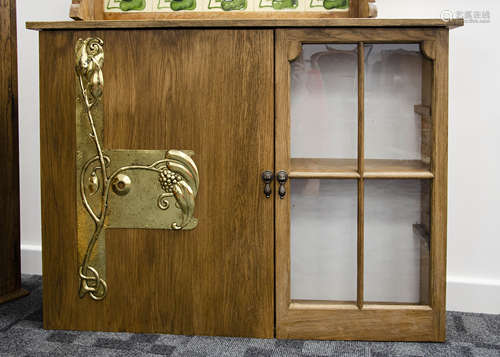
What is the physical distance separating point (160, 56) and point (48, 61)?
14.7 inches

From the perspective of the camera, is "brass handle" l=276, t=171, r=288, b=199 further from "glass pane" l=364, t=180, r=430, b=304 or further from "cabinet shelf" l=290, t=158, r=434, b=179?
"glass pane" l=364, t=180, r=430, b=304

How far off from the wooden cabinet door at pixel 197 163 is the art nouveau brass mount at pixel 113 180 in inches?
1.0

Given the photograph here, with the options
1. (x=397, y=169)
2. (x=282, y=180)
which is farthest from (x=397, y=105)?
(x=282, y=180)

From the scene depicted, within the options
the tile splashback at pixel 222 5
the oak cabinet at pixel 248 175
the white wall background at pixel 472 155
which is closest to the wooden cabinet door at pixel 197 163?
the oak cabinet at pixel 248 175

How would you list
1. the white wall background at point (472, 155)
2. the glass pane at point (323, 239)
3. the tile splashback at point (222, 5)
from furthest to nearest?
the white wall background at point (472, 155) < the tile splashback at point (222, 5) < the glass pane at point (323, 239)

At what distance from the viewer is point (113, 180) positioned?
6.19ft

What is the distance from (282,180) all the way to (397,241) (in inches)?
17.1

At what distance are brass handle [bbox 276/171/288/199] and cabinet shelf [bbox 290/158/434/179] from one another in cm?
3

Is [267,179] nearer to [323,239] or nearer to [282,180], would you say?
[282,180]

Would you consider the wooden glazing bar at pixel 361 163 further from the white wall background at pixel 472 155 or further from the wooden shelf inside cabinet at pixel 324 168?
the white wall background at pixel 472 155

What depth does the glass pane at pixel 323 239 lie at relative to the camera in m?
1.88

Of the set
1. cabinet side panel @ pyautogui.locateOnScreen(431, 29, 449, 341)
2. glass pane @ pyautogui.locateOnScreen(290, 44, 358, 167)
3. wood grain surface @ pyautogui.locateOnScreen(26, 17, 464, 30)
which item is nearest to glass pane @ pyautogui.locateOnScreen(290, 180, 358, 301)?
glass pane @ pyautogui.locateOnScreen(290, 44, 358, 167)

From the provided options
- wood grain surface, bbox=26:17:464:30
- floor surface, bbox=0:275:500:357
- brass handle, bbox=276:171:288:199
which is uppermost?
wood grain surface, bbox=26:17:464:30

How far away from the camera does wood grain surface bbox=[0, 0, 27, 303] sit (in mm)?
2244
